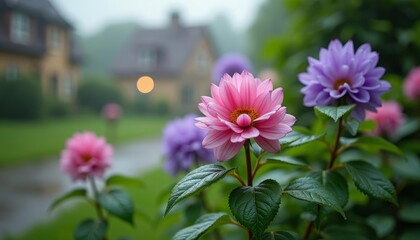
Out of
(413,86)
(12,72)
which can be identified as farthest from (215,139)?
(12,72)

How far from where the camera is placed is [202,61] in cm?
702

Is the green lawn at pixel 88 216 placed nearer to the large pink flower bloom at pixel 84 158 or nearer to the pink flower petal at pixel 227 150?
the large pink flower bloom at pixel 84 158

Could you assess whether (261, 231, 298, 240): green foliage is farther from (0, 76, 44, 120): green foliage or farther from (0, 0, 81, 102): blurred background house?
(0, 76, 44, 120): green foliage

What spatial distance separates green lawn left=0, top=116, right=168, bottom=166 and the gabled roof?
171 centimetres

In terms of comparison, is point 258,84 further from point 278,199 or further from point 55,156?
point 55,156

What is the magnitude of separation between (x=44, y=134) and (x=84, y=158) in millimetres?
5684

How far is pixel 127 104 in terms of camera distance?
9.43 metres

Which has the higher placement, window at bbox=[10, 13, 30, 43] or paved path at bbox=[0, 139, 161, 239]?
window at bbox=[10, 13, 30, 43]

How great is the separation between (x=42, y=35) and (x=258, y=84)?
18.4ft

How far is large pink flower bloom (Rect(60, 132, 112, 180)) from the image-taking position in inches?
30.1

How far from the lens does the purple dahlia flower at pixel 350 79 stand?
0.53 m

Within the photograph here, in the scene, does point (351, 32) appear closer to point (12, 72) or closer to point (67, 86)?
point (12, 72)

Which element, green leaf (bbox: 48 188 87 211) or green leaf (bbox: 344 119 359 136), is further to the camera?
green leaf (bbox: 48 188 87 211)

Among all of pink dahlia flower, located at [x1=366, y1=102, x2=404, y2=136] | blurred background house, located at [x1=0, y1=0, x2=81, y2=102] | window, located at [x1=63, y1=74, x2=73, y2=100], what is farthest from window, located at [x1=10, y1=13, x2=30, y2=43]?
pink dahlia flower, located at [x1=366, y1=102, x2=404, y2=136]
